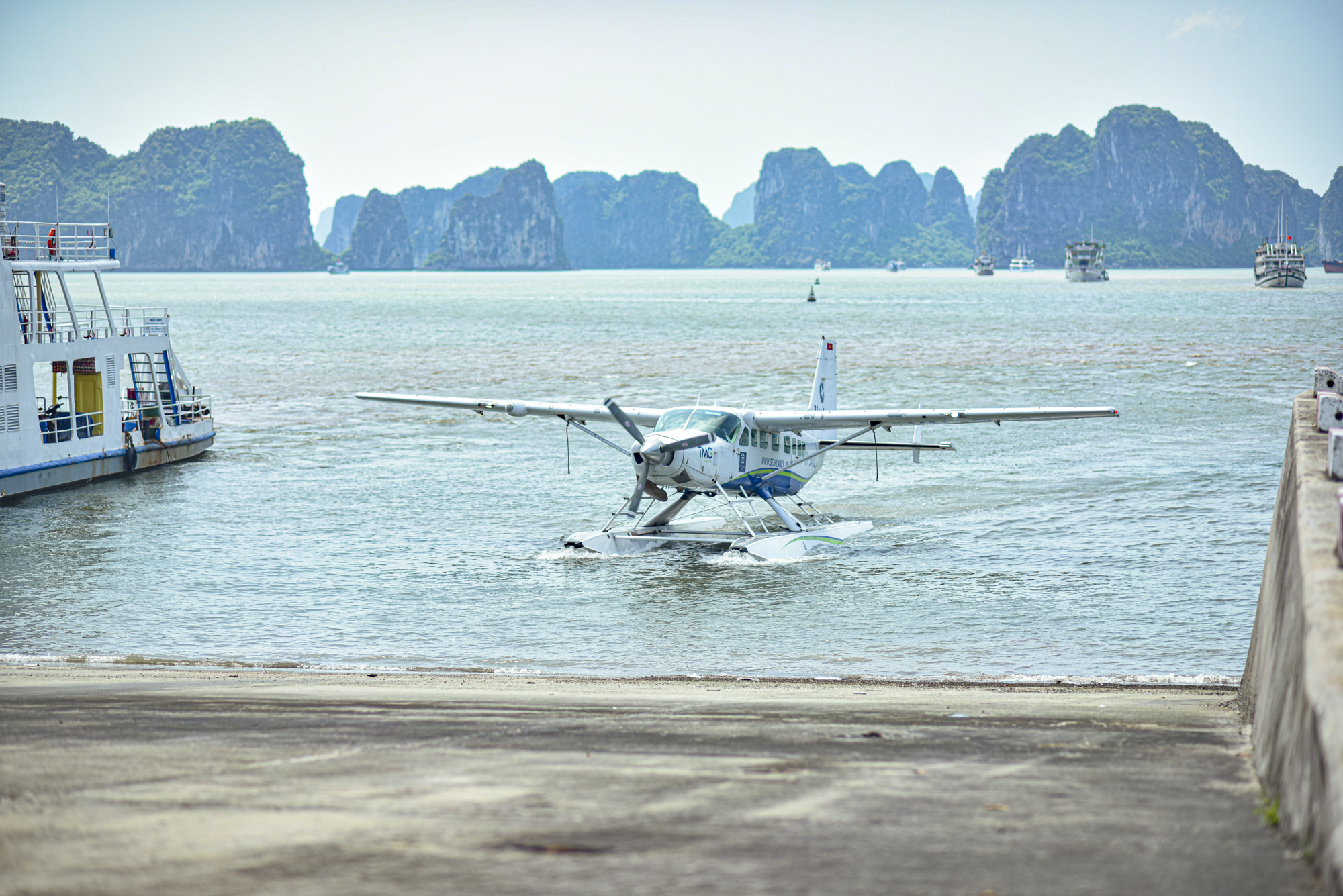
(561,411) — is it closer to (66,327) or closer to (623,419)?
(623,419)

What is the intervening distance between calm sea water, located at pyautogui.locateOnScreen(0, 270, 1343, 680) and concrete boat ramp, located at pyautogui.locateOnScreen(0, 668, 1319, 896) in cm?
568

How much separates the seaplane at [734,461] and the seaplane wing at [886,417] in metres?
0.02

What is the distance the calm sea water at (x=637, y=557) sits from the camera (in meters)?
16.2

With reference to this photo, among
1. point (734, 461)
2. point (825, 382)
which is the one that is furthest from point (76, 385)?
point (825, 382)

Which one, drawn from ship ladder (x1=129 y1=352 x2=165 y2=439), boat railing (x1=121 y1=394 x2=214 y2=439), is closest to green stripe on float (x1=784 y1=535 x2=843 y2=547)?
boat railing (x1=121 y1=394 x2=214 y2=439)

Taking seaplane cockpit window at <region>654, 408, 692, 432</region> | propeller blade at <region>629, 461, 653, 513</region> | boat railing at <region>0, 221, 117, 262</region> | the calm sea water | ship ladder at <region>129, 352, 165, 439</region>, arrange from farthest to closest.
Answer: ship ladder at <region>129, 352, 165, 439</region>, boat railing at <region>0, 221, 117, 262</region>, seaplane cockpit window at <region>654, 408, 692, 432</region>, propeller blade at <region>629, 461, 653, 513</region>, the calm sea water

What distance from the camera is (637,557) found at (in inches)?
880

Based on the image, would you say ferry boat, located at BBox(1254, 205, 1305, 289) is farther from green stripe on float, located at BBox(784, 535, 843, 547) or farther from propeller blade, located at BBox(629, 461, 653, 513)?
propeller blade, located at BBox(629, 461, 653, 513)

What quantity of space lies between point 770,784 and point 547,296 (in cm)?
18696

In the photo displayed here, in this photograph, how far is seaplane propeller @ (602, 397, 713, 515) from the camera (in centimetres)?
2086

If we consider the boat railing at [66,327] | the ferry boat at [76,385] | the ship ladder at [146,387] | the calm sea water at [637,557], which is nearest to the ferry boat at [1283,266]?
the calm sea water at [637,557]

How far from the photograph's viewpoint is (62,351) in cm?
3139

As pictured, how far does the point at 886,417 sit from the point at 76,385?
2323 cm

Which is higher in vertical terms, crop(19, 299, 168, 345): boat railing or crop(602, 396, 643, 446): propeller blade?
crop(19, 299, 168, 345): boat railing
